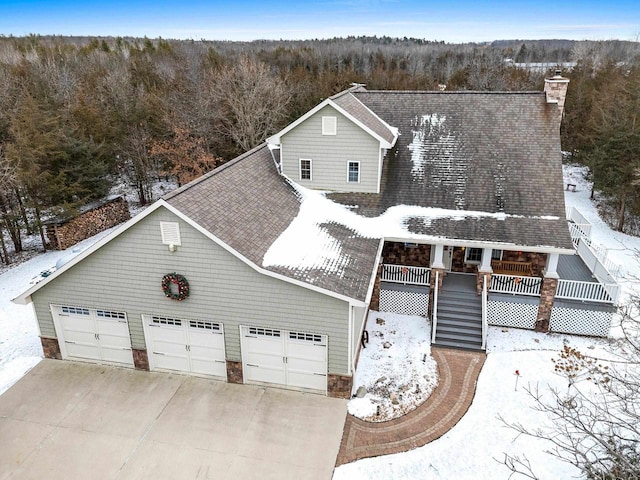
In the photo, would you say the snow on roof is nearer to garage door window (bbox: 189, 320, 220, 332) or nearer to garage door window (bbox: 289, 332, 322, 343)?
garage door window (bbox: 289, 332, 322, 343)

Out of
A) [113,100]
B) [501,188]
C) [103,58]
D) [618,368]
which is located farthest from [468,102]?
[103,58]

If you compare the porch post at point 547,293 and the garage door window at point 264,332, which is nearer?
the garage door window at point 264,332

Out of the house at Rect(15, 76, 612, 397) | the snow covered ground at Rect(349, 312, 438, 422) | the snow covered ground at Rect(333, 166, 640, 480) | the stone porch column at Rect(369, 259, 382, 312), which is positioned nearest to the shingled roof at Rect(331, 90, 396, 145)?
the house at Rect(15, 76, 612, 397)

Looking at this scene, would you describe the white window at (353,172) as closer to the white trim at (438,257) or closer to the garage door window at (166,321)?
the white trim at (438,257)

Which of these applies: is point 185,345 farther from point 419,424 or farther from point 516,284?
point 516,284

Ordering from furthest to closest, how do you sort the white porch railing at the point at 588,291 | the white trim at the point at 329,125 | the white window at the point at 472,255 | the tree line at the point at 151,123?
the tree line at the point at 151,123
the white window at the point at 472,255
the white trim at the point at 329,125
the white porch railing at the point at 588,291

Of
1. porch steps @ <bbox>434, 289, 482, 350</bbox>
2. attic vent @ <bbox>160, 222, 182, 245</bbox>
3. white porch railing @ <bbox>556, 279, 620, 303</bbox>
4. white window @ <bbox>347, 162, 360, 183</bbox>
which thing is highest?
white window @ <bbox>347, 162, 360, 183</bbox>

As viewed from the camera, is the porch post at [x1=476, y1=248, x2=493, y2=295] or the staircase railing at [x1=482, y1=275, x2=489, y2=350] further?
the porch post at [x1=476, y1=248, x2=493, y2=295]

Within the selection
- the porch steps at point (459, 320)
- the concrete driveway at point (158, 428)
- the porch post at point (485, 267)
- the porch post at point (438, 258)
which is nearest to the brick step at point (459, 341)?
the porch steps at point (459, 320)
